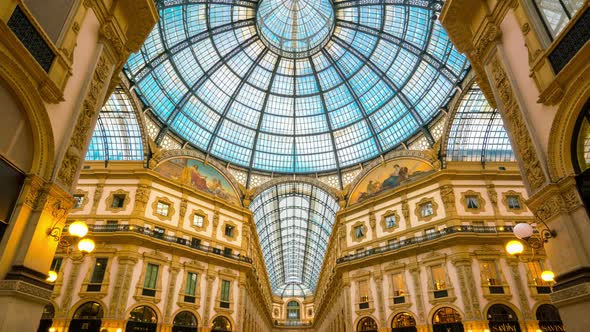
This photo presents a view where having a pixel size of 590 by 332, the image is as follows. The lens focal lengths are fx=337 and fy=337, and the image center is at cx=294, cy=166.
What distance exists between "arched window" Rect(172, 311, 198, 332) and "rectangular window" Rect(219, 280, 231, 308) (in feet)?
10.0

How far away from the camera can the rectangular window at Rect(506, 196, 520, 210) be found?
3126 cm

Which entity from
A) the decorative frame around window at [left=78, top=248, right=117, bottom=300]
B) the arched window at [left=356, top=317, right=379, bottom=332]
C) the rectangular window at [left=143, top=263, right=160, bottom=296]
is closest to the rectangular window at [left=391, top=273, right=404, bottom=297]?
the arched window at [left=356, top=317, right=379, bottom=332]

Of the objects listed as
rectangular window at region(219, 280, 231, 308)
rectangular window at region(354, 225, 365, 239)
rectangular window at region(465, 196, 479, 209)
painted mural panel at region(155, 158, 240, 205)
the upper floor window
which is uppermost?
painted mural panel at region(155, 158, 240, 205)

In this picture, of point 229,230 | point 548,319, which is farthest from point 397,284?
point 229,230

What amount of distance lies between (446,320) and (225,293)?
20297mm

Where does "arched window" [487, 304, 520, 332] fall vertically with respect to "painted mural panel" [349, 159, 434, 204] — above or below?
below

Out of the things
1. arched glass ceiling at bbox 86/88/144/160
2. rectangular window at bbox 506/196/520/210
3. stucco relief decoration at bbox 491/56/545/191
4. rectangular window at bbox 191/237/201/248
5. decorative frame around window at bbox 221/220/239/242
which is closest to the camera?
stucco relief decoration at bbox 491/56/545/191

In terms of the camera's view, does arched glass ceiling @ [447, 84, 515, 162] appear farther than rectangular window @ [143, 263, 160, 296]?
Yes

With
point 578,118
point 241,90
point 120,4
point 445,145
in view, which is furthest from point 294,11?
point 578,118

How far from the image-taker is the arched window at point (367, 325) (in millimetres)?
31448

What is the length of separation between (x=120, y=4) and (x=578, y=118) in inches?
630

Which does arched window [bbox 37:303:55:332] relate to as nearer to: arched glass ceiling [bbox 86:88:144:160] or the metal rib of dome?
arched glass ceiling [bbox 86:88:144:160]

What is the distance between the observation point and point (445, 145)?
112 ft

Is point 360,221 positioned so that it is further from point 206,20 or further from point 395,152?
point 206,20
